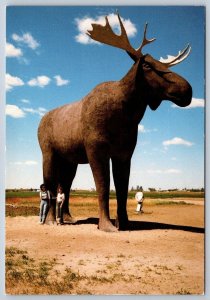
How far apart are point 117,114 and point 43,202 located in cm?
167

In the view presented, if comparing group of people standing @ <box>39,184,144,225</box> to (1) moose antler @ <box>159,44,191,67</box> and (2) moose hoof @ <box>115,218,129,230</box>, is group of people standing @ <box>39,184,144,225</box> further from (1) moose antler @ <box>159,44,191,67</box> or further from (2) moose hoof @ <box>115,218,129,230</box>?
(1) moose antler @ <box>159,44,191,67</box>

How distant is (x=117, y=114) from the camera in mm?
5508

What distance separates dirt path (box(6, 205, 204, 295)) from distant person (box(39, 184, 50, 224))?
0.25 m

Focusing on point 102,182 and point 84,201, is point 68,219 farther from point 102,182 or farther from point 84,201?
point 102,182

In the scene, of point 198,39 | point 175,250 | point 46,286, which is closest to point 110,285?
point 46,286

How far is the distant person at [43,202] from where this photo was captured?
5960 millimetres

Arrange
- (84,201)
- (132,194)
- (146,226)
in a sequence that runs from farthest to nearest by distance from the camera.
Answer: (84,201) → (146,226) → (132,194)

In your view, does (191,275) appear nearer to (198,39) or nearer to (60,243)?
(60,243)

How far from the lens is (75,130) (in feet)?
19.5

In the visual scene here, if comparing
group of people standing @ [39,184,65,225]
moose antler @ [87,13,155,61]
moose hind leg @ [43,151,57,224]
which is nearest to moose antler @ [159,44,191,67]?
moose antler @ [87,13,155,61]

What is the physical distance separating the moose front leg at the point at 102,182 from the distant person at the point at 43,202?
2.78ft

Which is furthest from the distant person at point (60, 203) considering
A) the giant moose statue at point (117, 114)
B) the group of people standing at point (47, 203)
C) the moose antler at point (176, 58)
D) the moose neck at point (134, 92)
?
the moose antler at point (176, 58)

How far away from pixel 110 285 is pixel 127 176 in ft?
5.58

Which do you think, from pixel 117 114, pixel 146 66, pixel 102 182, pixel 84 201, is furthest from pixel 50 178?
pixel 146 66
